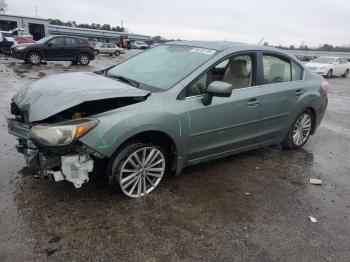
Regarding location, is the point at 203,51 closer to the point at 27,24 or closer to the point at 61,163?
the point at 61,163

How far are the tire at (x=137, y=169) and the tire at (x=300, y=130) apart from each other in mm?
2531

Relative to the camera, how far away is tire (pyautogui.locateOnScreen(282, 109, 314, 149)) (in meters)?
5.55

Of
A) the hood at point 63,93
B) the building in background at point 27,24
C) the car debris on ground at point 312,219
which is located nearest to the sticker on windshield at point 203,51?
the hood at point 63,93

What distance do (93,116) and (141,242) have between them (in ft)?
4.12

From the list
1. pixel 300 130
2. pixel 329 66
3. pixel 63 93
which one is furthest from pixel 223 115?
pixel 329 66

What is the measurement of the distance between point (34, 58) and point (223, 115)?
52.0ft

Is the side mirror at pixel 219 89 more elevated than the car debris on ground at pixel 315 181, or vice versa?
the side mirror at pixel 219 89

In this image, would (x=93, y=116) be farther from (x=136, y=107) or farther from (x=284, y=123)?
(x=284, y=123)

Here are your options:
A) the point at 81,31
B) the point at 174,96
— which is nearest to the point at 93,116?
the point at 174,96

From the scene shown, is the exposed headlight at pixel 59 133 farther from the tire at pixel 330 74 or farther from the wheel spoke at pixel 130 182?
the tire at pixel 330 74

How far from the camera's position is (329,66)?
2198 centimetres

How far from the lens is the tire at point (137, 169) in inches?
139

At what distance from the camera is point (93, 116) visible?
131 inches

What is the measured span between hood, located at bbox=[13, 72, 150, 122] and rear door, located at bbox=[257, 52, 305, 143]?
188 centimetres
